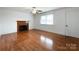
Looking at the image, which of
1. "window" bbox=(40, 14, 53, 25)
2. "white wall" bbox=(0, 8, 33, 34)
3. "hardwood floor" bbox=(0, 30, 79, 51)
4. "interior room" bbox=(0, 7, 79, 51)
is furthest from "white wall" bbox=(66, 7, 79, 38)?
"white wall" bbox=(0, 8, 33, 34)

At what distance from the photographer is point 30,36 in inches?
58.8

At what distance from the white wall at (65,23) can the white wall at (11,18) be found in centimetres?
20

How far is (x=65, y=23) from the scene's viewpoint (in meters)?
1.37

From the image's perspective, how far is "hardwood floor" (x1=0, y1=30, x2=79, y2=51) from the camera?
1.33 m

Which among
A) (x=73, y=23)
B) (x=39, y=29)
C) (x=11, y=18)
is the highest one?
(x=11, y=18)

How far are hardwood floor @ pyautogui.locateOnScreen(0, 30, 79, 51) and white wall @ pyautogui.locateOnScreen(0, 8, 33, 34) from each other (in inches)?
4.8

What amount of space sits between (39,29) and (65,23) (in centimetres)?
52

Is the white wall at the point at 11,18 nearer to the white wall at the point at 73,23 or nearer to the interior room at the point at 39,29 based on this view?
the interior room at the point at 39,29

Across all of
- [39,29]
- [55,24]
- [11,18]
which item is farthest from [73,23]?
[11,18]

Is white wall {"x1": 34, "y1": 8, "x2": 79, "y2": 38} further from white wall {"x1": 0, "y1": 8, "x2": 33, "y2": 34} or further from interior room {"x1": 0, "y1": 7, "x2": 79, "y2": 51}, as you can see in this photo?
white wall {"x1": 0, "y1": 8, "x2": 33, "y2": 34}

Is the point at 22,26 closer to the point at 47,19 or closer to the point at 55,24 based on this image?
the point at 47,19

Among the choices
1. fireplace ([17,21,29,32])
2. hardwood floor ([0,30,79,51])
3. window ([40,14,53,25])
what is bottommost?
hardwood floor ([0,30,79,51])

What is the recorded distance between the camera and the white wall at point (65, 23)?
135 cm
